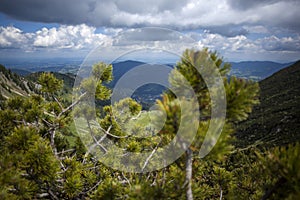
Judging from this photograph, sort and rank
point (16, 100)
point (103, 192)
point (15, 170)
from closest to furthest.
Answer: point (15, 170) < point (103, 192) < point (16, 100)

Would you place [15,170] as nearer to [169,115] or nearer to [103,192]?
[103,192]

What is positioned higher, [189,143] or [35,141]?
[189,143]

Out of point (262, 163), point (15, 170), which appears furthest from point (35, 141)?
point (262, 163)

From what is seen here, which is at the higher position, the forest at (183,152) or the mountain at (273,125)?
the forest at (183,152)

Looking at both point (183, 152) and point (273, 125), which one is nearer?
point (183, 152)

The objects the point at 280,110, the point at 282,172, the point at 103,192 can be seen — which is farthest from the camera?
the point at 280,110

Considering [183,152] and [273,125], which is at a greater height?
[183,152]

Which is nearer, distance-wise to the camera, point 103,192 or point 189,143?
point 189,143

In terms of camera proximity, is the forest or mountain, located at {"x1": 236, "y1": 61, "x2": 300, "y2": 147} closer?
the forest

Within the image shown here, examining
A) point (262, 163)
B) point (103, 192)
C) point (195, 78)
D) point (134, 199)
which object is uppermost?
point (195, 78)

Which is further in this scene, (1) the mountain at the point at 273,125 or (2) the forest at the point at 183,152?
(1) the mountain at the point at 273,125

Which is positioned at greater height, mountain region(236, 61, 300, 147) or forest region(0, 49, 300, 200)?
forest region(0, 49, 300, 200)
